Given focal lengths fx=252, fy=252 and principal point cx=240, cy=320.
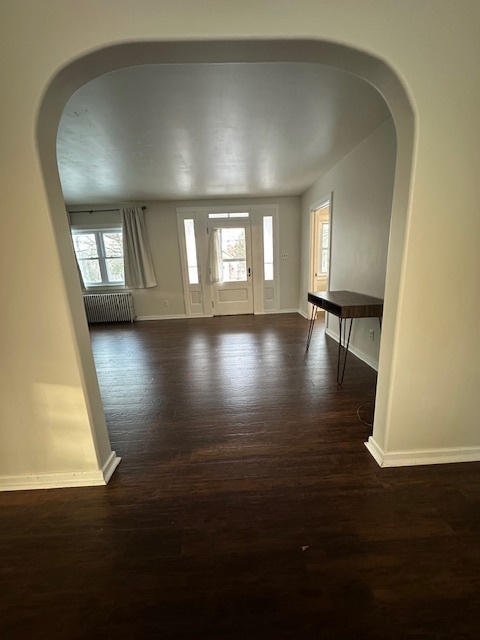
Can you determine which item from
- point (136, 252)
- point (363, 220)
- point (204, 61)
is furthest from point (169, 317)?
point (204, 61)

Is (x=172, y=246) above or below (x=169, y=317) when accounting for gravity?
above

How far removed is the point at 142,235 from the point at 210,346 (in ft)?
9.50

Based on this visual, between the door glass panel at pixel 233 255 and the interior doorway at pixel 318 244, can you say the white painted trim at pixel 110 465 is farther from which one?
the door glass panel at pixel 233 255

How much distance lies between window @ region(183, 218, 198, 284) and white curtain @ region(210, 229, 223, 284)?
0.38 m

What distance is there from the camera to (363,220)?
2.79 metres

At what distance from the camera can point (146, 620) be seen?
877 millimetres

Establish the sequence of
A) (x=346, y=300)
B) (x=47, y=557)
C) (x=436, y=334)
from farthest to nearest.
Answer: (x=346, y=300)
(x=436, y=334)
(x=47, y=557)

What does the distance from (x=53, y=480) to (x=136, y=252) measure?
4.44 meters

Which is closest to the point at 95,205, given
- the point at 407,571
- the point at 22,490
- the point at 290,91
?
the point at 290,91

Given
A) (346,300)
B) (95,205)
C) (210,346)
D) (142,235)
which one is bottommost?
(210,346)

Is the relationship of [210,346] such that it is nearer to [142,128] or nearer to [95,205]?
[142,128]

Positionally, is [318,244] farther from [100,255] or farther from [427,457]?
[100,255]

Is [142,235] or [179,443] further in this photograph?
[142,235]

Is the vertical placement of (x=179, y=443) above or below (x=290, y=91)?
below
